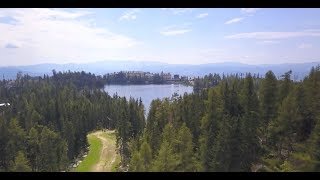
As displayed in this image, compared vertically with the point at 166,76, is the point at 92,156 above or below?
below

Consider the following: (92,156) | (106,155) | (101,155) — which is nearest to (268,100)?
(106,155)

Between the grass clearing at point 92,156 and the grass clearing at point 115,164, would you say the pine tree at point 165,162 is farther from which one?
the grass clearing at point 92,156

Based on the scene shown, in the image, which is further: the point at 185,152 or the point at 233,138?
the point at 185,152

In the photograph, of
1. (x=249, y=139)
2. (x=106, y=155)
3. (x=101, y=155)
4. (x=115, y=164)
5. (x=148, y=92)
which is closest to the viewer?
(x=249, y=139)

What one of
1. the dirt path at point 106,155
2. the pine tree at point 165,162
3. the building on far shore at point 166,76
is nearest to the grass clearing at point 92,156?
the dirt path at point 106,155

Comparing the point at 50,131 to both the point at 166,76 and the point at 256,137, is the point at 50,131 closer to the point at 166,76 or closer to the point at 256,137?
the point at 256,137

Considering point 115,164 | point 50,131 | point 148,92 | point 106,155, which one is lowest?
point 106,155
